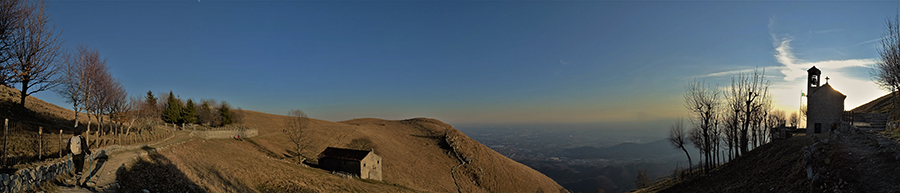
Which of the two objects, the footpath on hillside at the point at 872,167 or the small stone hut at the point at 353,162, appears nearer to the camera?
the footpath on hillside at the point at 872,167

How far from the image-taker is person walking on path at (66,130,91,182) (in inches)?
463

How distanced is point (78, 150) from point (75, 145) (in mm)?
310

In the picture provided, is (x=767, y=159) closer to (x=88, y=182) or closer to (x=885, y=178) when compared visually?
(x=885, y=178)

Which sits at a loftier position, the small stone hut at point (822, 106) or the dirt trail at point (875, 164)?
the small stone hut at point (822, 106)

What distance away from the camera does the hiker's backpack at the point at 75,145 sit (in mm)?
11698

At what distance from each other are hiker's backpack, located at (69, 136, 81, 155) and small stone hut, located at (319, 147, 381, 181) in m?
22.4

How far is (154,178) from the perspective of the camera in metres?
14.7

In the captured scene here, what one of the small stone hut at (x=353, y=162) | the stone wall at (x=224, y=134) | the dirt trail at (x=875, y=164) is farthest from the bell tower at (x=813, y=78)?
the stone wall at (x=224, y=134)

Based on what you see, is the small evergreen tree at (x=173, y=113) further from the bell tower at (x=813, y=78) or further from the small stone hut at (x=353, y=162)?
the bell tower at (x=813, y=78)

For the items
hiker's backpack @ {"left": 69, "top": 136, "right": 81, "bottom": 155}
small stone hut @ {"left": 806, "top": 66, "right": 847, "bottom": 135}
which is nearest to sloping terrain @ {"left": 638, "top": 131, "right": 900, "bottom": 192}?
small stone hut @ {"left": 806, "top": 66, "right": 847, "bottom": 135}

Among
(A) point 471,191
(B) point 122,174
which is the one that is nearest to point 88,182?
(B) point 122,174

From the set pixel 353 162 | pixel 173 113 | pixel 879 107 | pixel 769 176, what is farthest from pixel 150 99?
pixel 879 107

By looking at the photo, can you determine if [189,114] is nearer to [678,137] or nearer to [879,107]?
[678,137]

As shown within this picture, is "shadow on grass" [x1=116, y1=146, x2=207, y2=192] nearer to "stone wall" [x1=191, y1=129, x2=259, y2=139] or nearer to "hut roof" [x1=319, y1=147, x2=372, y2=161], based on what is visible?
"hut roof" [x1=319, y1=147, x2=372, y2=161]
